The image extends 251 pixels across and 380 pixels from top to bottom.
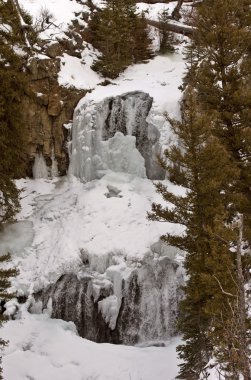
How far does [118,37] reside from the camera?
23.3 m

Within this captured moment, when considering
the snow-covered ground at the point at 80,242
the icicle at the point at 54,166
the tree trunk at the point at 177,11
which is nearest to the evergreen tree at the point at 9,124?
the snow-covered ground at the point at 80,242

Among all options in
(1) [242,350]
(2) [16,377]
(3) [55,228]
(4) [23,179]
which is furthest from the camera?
(4) [23,179]

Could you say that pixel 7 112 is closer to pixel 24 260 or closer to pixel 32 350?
pixel 24 260

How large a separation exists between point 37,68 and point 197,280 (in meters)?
14.3

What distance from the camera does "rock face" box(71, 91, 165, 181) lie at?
62.5 feet

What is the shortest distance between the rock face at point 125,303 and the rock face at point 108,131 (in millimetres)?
5379

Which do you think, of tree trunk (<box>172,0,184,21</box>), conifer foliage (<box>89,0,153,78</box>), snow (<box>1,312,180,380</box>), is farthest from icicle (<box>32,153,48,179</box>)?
tree trunk (<box>172,0,184,21</box>)

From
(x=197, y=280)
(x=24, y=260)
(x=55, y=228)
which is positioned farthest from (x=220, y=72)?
(x=24, y=260)

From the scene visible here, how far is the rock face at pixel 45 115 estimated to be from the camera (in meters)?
19.7

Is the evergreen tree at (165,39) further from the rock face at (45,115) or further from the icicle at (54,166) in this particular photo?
the icicle at (54,166)

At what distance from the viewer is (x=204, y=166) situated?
10914mm

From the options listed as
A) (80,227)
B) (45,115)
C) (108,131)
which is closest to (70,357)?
(80,227)

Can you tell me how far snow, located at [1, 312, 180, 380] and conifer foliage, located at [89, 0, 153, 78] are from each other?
14.5 m

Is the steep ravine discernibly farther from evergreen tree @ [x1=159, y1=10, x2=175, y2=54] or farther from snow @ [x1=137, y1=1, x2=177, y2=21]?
snow @ [x1=137, y1=1, x2=177, y2=21]
